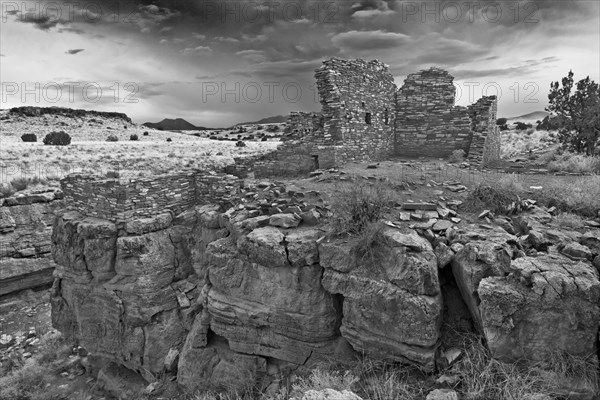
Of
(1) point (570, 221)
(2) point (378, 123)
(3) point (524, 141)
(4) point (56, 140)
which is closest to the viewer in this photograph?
(1) point (570, 221)

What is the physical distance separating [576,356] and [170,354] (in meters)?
8.77

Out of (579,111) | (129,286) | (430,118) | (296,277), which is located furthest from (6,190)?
(579,111)

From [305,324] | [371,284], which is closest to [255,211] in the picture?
[305,324]

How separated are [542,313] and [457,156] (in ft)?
31.1

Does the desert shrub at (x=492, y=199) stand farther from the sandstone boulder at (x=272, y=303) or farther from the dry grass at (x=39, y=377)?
→ the dry grass at (x=39, y=377)

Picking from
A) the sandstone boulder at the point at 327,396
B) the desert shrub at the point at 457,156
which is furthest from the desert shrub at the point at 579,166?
the sandstone boulder at the point at 327,396

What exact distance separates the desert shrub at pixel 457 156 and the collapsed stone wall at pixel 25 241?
639 inches

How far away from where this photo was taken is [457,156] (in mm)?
13875

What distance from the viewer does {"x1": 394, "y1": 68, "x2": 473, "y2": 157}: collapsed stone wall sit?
1470 centimetres

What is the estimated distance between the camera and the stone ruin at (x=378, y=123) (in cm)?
1314

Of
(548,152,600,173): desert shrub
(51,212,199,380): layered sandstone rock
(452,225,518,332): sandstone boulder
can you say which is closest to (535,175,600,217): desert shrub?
(452,225,518,332): sandstone boulder

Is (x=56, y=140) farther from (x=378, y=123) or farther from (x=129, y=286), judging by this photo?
(x=378, y=123)

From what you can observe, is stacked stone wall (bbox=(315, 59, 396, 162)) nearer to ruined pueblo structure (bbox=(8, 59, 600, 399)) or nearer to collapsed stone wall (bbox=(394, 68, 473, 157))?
ruined pueblo structure (bbox=(8, 59, 600, 399))

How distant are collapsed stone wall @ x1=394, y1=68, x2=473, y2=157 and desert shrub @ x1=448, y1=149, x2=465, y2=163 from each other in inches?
23.7
